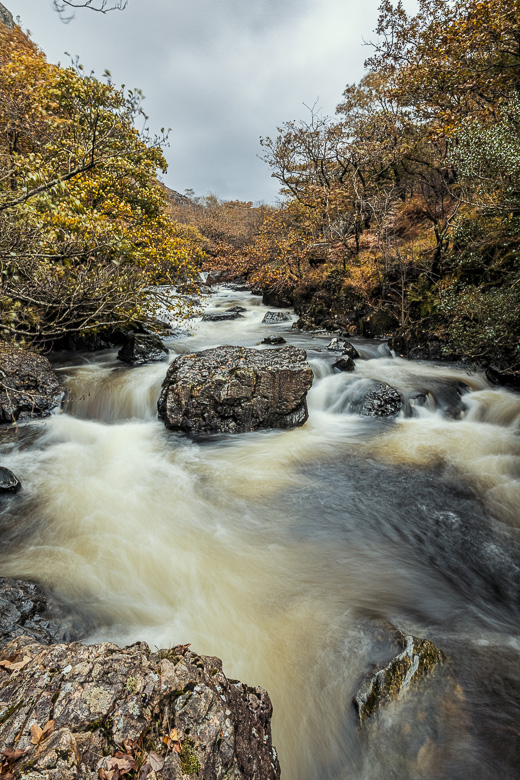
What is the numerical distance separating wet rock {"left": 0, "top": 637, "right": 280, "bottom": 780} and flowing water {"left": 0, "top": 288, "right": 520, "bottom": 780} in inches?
56.3

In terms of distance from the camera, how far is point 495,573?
14.9 feet

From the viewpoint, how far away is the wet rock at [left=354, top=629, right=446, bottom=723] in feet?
9.53

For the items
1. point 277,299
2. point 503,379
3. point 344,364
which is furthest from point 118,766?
point 277,299

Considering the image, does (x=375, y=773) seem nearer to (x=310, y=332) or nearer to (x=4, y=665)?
(x=4, y=665)

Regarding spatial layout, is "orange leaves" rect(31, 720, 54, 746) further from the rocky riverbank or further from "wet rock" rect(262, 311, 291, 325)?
"wet rock" rect(262, 311, 291, 325)

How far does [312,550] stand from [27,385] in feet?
26.6

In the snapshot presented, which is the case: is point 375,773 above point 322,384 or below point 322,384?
below

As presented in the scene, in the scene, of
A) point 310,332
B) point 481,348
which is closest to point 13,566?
point 481,348

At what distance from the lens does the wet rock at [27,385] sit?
8.27 metres

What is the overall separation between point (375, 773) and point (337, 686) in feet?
1.98

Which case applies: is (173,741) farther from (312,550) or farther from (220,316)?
(220,316)

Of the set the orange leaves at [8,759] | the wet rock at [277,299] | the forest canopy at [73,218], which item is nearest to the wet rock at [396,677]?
the orange leaves at [8,759]

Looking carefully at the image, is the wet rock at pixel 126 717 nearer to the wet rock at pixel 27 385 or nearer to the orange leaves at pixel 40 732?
the orange leaves at pixel 40 732

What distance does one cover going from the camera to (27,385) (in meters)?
8.78
